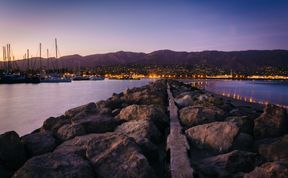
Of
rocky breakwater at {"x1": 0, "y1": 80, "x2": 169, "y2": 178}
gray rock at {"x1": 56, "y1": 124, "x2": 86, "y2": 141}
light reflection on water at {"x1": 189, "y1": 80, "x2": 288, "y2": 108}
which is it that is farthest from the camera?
light reflection on water at {"x1": 189, "y1": 80, "x2": 288, "y2": 108}

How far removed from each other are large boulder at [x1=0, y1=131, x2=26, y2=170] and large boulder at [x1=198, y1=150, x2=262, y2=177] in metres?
3.46

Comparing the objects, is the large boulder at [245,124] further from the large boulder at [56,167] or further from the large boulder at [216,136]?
A: the large boulder at [56,167]

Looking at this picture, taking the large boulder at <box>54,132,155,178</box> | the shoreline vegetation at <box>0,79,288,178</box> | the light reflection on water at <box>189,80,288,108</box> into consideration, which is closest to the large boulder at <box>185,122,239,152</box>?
the shoreline vegetation at <box>0,79,288,178</box>

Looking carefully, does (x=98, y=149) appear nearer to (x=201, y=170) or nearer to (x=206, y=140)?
(x=201, y=170)

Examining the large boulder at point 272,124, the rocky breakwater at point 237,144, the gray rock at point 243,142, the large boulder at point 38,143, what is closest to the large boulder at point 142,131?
the rocky breakwater at point 237,144

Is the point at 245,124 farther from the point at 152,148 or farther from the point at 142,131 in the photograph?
the point at 152,148

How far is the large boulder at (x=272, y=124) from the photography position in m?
7.84

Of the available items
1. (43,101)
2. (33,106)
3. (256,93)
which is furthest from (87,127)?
(256,93)

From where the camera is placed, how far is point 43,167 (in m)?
4.64

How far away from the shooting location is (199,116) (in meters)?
8.96

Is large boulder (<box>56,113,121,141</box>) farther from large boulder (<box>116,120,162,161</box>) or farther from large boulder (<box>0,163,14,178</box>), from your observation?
large boulder (<box>0,163,14,178</box>)

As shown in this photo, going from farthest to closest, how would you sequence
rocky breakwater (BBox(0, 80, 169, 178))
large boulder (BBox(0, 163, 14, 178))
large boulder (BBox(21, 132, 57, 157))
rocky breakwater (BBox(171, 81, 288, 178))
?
large boulder (BBox(21, 132, 57, 157)) < large boulder (BBox(0, 163, 14, 178)) < rocky breakwater (BBox(171, 81, 288, 178)) < rocky breakwater (BBox(0, 80, 169, 178))

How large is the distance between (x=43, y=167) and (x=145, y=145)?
2.18m

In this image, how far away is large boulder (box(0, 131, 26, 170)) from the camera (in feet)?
20.4
